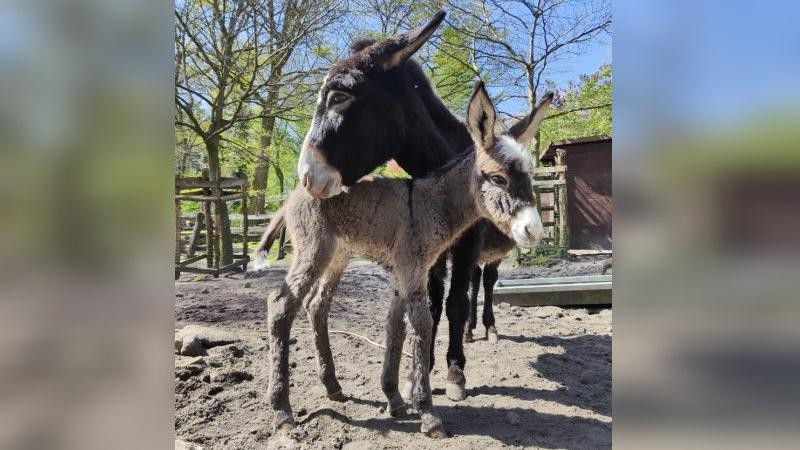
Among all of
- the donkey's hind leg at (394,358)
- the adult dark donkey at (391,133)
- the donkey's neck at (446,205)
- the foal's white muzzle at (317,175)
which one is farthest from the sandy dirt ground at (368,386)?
the foal's white muzzle at (317,175)

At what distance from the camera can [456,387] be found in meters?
3.16

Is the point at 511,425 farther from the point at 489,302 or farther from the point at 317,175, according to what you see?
the point at 489,302

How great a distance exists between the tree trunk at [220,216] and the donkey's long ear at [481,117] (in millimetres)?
4021

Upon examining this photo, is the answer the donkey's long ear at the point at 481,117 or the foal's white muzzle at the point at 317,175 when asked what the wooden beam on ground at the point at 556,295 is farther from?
the foal's white muzzle at the point at 317,175

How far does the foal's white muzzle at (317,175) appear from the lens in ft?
8.23

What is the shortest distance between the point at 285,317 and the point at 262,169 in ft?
15.4

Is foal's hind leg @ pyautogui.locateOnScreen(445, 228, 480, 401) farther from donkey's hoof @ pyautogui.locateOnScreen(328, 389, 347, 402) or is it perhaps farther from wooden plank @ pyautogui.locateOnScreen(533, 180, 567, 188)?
wooden plank @ pyautogui.locateOnScreen(533, 180, 567, 188)

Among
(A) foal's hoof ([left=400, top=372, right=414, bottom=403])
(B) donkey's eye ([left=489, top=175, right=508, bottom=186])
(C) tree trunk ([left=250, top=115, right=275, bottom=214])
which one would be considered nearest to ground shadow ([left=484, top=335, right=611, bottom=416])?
(A) foal's hoof ([left=400, top=372, right=414, bottom=403])

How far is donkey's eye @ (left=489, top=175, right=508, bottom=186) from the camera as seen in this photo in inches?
99.7

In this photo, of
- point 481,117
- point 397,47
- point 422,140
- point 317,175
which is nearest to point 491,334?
point 422,140

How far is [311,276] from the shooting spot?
261 cm
